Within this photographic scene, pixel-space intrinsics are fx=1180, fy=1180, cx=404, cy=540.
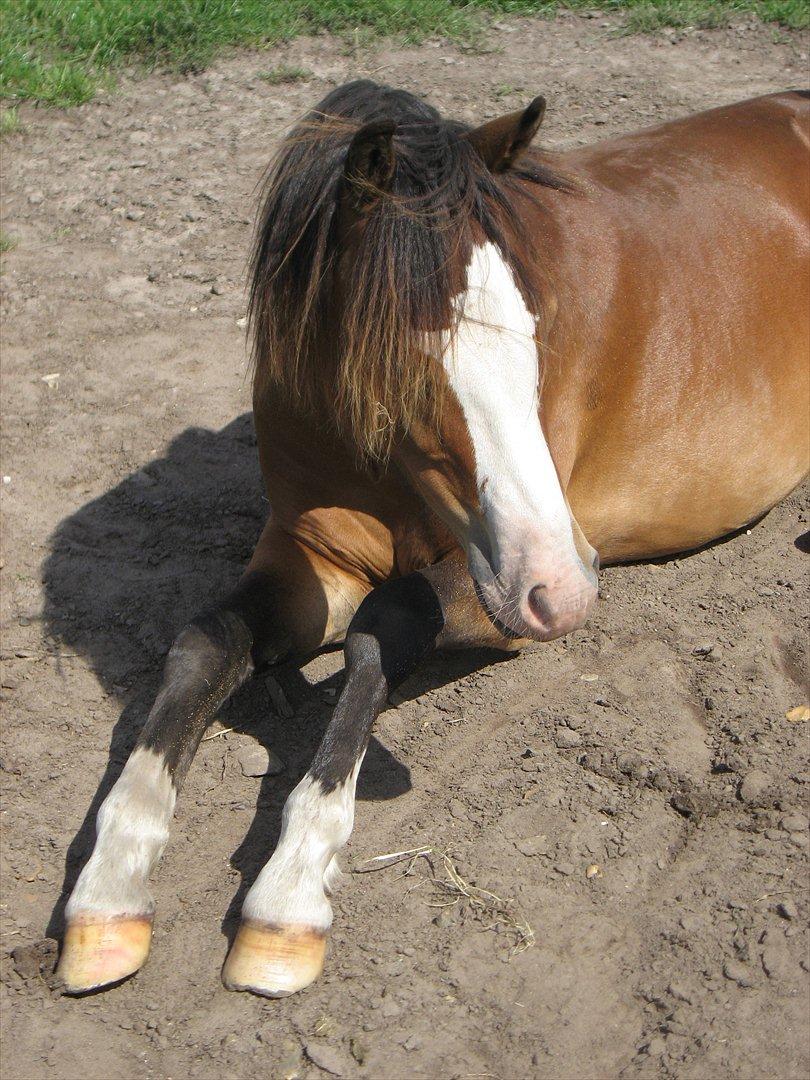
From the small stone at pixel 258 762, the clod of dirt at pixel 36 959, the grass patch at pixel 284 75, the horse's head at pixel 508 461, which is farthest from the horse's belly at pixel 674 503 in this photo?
the grass patch at pixel 284 75

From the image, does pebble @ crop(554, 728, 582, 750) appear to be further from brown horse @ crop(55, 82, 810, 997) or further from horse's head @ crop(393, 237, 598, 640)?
horse's head @ crop(393, 237, 598, 640)

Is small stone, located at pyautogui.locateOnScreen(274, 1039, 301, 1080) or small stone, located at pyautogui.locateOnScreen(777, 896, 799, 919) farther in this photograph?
small stone, located at pyautogui.locateOnScreen(777, 896, 799, 919)

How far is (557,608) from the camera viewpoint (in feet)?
7.96

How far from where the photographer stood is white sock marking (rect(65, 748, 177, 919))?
104 inches

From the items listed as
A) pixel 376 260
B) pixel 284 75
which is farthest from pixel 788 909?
pixel 284 75

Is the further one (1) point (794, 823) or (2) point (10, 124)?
(2) point (10, 124)

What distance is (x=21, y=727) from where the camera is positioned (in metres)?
3.39

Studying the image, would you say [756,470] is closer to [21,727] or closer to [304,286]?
[304,286]

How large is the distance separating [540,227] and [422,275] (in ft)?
2.91

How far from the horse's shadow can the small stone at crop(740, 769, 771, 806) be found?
846 millimetres

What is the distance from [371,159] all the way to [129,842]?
5.35 ft

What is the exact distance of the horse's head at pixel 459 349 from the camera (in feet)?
8.07

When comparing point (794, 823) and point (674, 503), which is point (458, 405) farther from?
point (674, 503)

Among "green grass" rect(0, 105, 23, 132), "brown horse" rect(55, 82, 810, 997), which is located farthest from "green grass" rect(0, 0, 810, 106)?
"brown horse" rect(55, 82, 810, 997)
